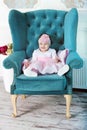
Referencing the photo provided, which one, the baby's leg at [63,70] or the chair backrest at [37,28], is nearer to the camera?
the baby's leg at [63,70]

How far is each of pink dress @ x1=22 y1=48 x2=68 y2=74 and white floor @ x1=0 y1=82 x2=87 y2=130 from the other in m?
0.44

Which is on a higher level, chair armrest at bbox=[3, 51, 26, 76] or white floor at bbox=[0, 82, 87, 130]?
chair armrest at bbox=[3, 51, 26, 76]

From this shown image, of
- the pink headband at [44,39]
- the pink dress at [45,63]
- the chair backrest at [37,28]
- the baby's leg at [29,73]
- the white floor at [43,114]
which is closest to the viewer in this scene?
the white floor at [43,114]

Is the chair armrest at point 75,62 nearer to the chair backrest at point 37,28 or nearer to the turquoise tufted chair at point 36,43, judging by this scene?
the turquoise tufted chair at point 36,43

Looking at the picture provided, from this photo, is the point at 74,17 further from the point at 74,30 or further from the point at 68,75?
the point at 68,75

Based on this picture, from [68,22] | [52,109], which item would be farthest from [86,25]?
[52,109]

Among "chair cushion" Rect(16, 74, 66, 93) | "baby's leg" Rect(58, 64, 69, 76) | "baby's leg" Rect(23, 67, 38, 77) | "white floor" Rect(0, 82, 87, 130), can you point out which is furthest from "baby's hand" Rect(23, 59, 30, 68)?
"white floor" Rect(0, 82, 87, 130)

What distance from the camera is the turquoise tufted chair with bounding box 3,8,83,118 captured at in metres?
2.42

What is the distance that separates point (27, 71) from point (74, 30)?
683 mm

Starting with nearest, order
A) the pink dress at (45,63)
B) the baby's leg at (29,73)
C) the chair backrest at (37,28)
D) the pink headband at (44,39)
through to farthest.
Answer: the baby's leg at (29,73)
the pink dress at (45,63)
the pink headband at (44,39)
the chair backrest at (37,28)

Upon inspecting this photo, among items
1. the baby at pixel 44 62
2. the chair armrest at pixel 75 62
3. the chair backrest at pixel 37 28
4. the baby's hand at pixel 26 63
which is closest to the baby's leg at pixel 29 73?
the baby at pixel 44 62

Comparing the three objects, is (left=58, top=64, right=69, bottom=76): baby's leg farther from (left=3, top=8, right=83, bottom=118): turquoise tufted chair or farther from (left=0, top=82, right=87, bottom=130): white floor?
(left=0, top=82, right=87, bottom=130): white floor

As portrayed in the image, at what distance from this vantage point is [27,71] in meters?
2.49

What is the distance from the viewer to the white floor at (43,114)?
236 centimetres
